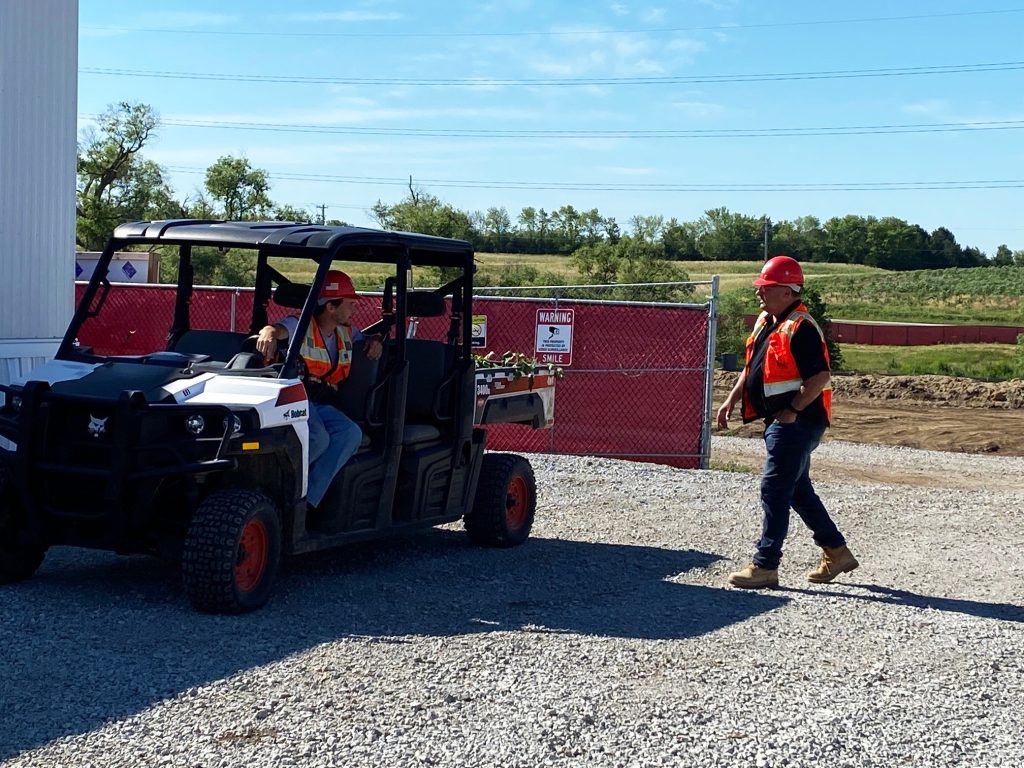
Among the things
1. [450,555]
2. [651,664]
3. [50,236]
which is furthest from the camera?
[50,236]

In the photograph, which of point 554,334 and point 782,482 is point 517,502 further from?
point 554,334

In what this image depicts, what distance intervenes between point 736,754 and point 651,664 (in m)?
1.26

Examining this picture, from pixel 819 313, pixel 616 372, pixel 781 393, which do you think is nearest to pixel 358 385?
pixel 781 393

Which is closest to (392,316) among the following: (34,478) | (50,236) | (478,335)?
(34,478)

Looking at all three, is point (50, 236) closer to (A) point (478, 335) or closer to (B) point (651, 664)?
(A) point (478, 335)

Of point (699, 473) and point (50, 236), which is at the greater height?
point (50, 236)

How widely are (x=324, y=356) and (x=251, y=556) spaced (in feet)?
4.54

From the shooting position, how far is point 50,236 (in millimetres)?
13391

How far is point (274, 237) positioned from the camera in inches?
315

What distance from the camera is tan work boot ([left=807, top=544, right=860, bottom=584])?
8938 mm

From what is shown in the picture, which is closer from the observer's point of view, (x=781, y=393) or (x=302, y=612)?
(x=302, y=612)

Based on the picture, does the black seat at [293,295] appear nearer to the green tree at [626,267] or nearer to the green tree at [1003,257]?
the green tree at [626,267]

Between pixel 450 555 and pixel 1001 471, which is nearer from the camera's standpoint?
pixel 450 555

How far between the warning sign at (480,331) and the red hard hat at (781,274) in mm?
8579
